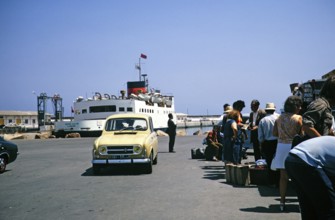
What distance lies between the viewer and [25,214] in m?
6.02

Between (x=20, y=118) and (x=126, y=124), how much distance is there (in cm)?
11242

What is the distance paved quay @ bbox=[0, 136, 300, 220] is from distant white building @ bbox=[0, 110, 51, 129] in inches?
4081

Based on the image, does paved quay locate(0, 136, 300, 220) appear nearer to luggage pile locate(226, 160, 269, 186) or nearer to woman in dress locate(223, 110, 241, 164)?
luggage pile locate(226, 160, 269, 186)

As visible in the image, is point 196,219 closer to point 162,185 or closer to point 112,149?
point 162,185

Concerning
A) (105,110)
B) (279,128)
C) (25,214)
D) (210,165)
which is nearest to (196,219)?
(279,128)

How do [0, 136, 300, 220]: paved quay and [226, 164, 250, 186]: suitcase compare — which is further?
[226, 164, 250, 186]: suitcase

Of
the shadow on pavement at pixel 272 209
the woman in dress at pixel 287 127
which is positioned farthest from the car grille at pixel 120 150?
the woman in dress at pixel 287 127

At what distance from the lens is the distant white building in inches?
4353

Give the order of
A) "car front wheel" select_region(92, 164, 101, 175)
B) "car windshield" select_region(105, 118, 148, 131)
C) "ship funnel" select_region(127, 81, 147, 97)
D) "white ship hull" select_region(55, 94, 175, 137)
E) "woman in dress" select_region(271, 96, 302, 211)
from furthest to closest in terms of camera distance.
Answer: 1. "ship funnel" select_region(127, 81, 147, 97)
2. "white ship hull" select_region(55, 94, 175, 137)
3. "car windshield" select_region(105, 118, 148, 131)
4. "car front wheel" select_region(92, 164, 101, 175)
5. "woman in dress" select_region(271, 96, 302, 211)

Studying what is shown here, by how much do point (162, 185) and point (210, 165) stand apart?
4340mm

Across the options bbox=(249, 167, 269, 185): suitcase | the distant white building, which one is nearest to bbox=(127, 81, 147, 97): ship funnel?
bbox=(249, 167, 269, 185): suitcase

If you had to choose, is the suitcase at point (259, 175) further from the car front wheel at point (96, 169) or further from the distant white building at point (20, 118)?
the distant white building at point (20, 118)

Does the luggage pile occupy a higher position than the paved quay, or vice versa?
the luggage pile

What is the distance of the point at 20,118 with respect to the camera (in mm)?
115625
